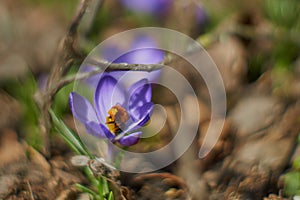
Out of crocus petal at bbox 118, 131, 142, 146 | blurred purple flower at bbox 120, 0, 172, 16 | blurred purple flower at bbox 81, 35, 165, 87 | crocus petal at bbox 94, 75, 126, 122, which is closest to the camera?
crocus petal at bbox 118, 131, 142, 146

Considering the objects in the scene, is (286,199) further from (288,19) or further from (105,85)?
(288,19)

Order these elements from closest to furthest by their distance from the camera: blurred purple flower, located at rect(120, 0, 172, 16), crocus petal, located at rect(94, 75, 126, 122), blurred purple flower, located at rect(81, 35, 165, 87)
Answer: crocus petal, located at rect(94, 75, 126, 122), blurred purple flower, located at rect(81, 35, 165, 87), blurred purple flower, located at rect(120, 0, 172, 16)

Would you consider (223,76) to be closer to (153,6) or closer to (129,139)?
(153,6)

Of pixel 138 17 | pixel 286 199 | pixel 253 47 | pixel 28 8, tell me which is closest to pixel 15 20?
pixel 28 8

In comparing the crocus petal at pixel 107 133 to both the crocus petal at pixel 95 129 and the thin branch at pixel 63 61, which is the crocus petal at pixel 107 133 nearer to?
the crocus petal at pixel 95 129

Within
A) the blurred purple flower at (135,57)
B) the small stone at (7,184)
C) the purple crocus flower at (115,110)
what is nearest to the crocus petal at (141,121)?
the purple crocus flower at (115,110)

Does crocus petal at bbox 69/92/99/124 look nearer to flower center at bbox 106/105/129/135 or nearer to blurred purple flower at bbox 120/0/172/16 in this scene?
flower center at bbox 106/105/129/135

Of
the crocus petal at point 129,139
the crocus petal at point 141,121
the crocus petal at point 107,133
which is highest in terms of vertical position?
the crocus petal at point 141,121

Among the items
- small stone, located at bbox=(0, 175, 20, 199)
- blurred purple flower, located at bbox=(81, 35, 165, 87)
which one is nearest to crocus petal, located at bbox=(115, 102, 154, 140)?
blurred purple flower, located at bbox=(81, 35, 165, 87)

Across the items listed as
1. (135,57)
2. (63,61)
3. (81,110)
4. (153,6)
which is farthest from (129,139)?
(153,6)
